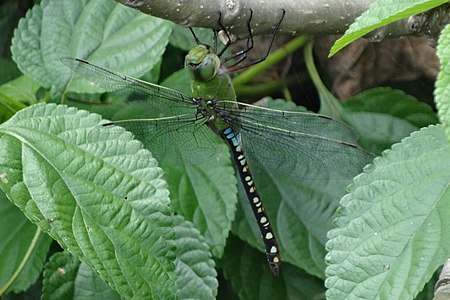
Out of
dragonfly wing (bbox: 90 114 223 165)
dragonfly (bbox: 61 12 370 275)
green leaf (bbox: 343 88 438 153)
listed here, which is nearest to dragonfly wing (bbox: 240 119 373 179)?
dragonfly (bbox: 61 12 370 275)

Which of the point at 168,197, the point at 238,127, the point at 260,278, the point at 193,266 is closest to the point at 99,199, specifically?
the point at 168,197

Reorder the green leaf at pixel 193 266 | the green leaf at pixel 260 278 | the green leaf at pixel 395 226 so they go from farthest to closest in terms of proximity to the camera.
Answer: the green leaf at pixel 260 278 < the green leaf at pixel 193 266 < the green leaf at pixel 395 226

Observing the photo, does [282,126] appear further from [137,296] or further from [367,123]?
[137,296]

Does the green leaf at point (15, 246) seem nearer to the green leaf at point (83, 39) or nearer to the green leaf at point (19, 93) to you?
the green leaf at point (19, 93)

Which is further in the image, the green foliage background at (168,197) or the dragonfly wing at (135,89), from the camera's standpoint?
the dragonfly wing at (135,89)

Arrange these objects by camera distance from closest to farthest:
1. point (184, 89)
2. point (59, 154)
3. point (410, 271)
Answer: point (410, 271) < point (59, 154) < point (184, 89)

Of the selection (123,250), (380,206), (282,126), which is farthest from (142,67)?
(380,206)

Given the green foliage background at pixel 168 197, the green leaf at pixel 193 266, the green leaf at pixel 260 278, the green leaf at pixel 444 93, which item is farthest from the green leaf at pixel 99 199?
the green leaf at pixel 260 278

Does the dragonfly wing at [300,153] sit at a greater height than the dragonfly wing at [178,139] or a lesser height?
greater
